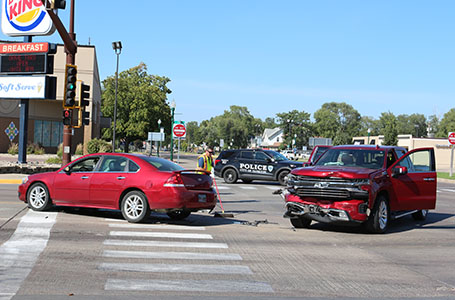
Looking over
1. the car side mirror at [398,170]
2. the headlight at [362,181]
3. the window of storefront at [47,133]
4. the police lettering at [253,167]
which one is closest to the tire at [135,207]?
the headlight at [362,181]

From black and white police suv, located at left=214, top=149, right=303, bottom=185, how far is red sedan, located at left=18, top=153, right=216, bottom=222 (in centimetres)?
1390

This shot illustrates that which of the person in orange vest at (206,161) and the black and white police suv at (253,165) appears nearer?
the person in orange vest at (206,161)

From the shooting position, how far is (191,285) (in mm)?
6523

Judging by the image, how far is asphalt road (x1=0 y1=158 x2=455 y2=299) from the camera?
639 centimetres

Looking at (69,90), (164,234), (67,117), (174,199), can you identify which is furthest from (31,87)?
(164,234)

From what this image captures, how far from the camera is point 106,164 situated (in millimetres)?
11922

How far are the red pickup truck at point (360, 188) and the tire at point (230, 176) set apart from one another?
47.2ft

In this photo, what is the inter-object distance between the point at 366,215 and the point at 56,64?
42252 millimetres

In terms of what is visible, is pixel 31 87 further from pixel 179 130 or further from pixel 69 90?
pixel 69 90

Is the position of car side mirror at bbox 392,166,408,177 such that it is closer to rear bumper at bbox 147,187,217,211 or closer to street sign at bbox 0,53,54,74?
rear bumper at bbox 147,187,217,211

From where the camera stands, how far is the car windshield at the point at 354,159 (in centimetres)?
1212

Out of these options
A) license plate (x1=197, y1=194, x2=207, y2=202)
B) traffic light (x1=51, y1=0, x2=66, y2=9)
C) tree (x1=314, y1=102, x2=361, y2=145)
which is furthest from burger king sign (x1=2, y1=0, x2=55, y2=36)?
tree (x1=314, y1=102, x2=361, y2=145)

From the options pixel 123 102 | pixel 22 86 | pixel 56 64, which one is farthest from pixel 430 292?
pixel 123 102

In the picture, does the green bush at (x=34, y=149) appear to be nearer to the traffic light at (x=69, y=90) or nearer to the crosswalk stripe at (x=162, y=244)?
the traffic light at (x=69, y=90)
